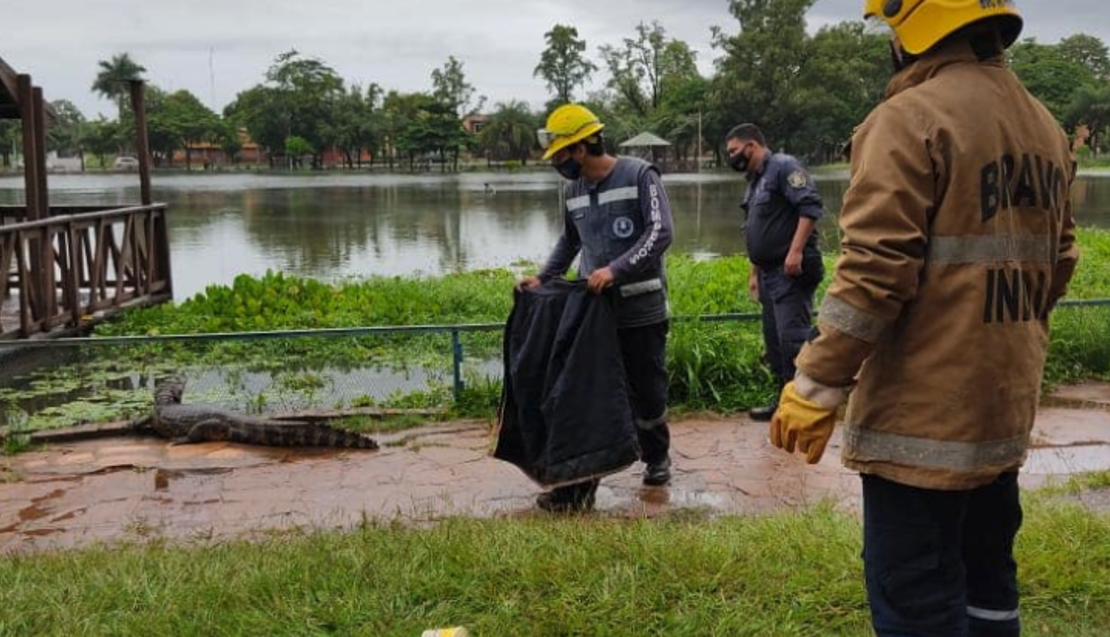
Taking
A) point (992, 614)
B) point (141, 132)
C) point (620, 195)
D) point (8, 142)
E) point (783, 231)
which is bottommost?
point (992, 614)

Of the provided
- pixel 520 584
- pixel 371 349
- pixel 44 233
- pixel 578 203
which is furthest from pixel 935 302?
pixel 44 233

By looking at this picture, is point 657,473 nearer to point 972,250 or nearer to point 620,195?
point 620,195

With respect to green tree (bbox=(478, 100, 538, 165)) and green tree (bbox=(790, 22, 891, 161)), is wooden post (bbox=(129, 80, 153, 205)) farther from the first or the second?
green tree (bbox=(478, 100, 538, 165))

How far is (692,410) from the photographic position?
6164 millimetres

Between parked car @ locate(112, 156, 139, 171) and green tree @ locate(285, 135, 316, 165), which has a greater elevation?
green tree @ locate(285, 135, 316, 165)

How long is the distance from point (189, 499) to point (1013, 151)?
12.8 feet

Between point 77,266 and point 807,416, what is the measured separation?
963cm

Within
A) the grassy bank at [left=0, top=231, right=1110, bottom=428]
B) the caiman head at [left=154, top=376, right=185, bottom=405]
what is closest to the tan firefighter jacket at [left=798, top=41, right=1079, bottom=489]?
the grassy bank at [left=0, top=231, right=1110, bottom=428]

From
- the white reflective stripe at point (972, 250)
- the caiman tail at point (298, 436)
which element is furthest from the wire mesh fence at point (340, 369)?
the white reflective stripe at point (972, 250)

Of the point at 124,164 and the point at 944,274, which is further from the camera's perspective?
the point at 124,164

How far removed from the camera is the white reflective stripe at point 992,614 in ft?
7.61

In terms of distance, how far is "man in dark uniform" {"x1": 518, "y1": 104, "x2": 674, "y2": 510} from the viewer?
4.11 m

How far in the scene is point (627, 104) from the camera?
73.8 meters

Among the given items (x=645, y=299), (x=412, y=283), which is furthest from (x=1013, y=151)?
(x=412, y=283)
